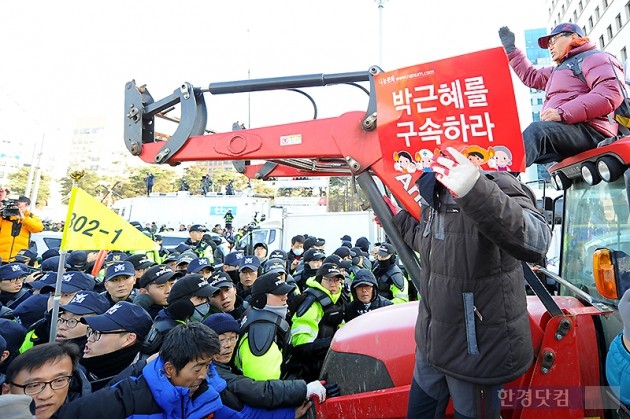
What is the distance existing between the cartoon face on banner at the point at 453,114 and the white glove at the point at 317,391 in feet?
4.45

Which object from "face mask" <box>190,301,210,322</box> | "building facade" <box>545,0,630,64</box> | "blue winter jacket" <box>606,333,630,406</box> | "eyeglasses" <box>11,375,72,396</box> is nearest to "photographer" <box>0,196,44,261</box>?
"face mask" <box>190,301,210,322</box>

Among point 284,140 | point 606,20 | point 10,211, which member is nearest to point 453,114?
point 284,140

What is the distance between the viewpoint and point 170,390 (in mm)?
1835

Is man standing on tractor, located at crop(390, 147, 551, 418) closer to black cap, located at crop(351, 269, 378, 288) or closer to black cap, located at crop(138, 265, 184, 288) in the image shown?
black cap, located at crop(351, 269, 378, 288)

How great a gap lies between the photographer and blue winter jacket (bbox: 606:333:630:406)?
285 inches

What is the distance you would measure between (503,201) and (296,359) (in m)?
2.37

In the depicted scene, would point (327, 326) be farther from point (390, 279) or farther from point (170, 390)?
point (390, 279)

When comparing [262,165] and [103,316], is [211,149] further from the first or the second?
[103,316]

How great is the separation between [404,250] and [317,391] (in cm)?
97

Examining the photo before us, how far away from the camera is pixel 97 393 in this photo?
1.79 m

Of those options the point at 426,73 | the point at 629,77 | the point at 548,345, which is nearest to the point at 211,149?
the point at 426,73

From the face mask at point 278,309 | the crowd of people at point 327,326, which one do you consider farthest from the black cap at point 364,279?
the face mask at point 278,309

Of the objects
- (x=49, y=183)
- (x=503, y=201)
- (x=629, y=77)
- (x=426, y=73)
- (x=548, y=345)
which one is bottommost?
(x=548, y=345)

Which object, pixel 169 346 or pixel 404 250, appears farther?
pixel 404 250
